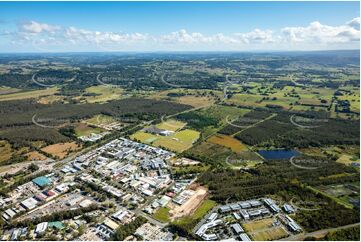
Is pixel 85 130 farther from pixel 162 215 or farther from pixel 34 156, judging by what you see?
pixel 162 215

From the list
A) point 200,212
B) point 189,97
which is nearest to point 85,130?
point 200,212

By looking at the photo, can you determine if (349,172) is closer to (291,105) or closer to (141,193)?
(141,193)

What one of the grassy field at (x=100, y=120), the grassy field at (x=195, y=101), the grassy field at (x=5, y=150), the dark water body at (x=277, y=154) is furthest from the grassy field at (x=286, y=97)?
the grassy field at (x=5, y=150)

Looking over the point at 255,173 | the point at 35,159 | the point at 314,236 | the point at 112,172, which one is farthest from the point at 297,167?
the point at 35,159

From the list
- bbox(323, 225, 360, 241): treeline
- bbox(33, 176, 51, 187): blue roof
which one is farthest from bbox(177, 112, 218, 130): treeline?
bbox(323, 225, 360, 241): treeline

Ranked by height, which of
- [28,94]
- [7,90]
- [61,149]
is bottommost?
[61,149]

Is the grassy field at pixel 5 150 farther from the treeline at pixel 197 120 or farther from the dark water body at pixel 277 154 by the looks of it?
the dark water body at pixel 277 154
